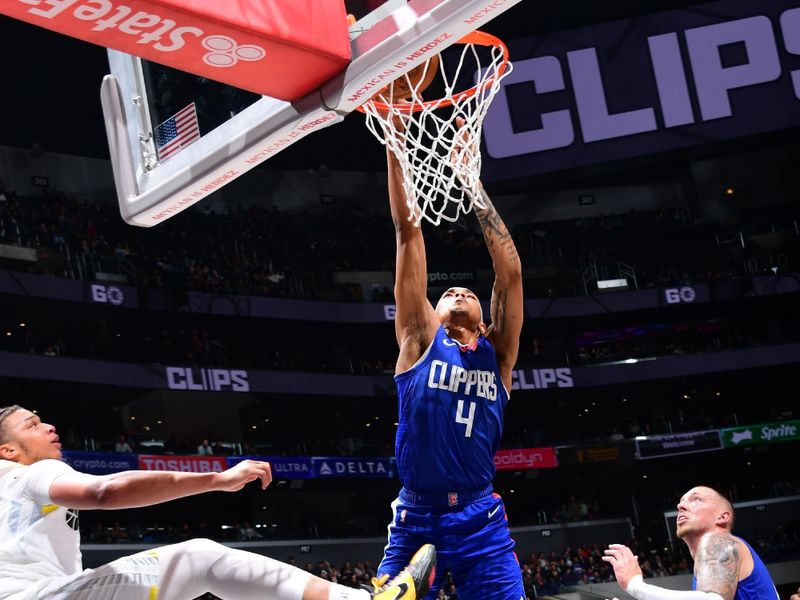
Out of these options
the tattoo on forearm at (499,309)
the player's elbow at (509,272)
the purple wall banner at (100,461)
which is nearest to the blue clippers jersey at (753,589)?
the tattoo on forearm at (499,309)

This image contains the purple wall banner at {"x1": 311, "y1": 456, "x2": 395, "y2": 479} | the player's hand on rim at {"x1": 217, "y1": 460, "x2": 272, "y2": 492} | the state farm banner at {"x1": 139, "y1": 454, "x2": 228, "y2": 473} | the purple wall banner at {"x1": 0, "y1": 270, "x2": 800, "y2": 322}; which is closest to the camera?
the player's hand on rim at {"x1": 217, "y1": 460, "x2": 272, "y2": 492}

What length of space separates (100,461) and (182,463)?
6.09 ft

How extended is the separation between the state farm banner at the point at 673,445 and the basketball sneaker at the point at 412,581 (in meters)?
23.5

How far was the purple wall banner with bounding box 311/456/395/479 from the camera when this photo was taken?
24.2 meters

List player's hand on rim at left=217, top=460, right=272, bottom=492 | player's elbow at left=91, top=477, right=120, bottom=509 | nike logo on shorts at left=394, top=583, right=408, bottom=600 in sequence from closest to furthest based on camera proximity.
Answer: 1. player's elbow at left=91, top=477, right=120, bottom=509
2. player's hand on rim at left=217, top=460, right=272, bottom=492
3. nike logo on shorts at left=394, top=583, right=408, bottom=600

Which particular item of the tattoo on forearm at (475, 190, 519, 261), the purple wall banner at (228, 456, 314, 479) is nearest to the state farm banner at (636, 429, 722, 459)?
the purple wall banner at (228, 456, 314, 479)

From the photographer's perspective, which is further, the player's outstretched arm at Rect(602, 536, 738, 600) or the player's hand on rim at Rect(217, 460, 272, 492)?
the player's outstretched arm at Rect(602, 536, 738, 600)

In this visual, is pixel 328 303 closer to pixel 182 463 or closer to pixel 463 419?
pixel 182 463

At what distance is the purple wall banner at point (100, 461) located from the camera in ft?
65.3

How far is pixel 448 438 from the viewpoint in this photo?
489 centimetres

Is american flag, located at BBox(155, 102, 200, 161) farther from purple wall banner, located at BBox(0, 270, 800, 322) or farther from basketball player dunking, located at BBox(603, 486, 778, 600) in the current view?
purple wall banner, located at BBox(0, 270, 800, 322)

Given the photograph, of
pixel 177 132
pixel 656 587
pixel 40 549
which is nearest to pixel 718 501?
pixel 656 587

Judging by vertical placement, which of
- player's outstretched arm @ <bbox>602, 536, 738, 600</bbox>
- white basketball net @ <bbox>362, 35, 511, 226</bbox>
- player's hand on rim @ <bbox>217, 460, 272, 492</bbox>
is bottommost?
player's outstretched arm @ <bbox>602, 536, 738, 600</bbox>

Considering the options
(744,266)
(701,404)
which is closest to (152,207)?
(744,266)
